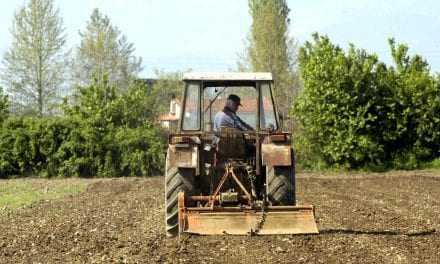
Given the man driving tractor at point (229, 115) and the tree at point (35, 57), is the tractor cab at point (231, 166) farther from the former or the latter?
the tree at point (35, 57)

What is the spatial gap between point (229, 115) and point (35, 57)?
3671 centimetres

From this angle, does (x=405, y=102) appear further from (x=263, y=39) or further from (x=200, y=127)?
(x=263, y=39)

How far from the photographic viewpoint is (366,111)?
87.9 feet

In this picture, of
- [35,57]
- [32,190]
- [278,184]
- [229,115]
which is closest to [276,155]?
[278,184]

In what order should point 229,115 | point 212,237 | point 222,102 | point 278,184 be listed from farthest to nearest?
point 222,102 < point 229,115 < point 278,184 < point 212,237

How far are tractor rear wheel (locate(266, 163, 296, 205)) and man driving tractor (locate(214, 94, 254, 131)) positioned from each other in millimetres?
839

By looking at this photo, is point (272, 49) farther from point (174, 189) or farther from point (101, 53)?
point (174, 189)

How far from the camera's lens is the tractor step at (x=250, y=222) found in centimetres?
998

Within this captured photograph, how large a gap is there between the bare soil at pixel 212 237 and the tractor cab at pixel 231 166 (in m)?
0.25

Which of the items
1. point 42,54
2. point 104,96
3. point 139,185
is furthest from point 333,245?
point 42,54

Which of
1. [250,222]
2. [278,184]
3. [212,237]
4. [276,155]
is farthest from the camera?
[278,184]

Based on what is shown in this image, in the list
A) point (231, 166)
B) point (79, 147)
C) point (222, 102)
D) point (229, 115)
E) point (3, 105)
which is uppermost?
point (3, 105)

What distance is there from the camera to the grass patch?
702 inches

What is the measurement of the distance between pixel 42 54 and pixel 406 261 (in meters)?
40.1
